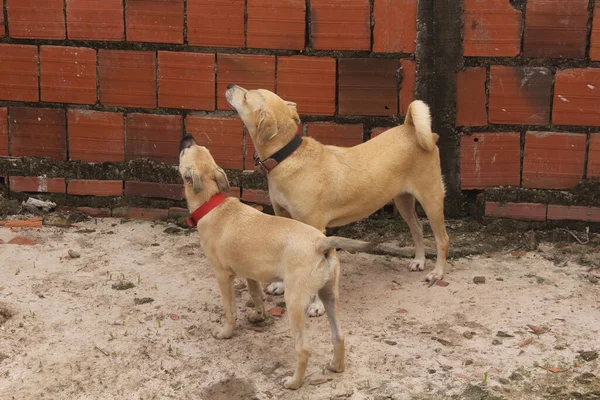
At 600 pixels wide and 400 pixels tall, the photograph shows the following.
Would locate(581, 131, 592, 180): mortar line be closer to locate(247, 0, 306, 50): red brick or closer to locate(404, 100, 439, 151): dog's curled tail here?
locate(404, 100, 439, 151): dog's curled tail

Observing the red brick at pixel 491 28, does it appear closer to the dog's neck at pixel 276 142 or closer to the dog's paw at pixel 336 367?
the dog's neck at pixel 276 142

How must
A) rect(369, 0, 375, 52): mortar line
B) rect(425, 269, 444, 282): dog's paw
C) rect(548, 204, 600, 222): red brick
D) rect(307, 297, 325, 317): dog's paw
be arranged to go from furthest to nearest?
1. rect(548, 204, 600, 222): red brick
2. rect(369, 0, 375, 52): mortar line
3. rect(425, 269, 444, 282): dog's paw
4. rect(307, 297, 325, 317): dog's paw

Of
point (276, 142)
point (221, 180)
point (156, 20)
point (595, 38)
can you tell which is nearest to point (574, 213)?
point (595, 38)

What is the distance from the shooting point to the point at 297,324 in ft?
10.7

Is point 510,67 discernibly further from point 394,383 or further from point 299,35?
point 394,383

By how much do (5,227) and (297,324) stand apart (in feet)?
9.41

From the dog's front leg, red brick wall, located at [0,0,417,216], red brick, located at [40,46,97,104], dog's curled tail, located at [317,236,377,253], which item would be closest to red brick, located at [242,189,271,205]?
red brick wall, located at [0,0,417,216]

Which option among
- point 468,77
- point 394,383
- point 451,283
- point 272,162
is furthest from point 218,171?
point 468,77

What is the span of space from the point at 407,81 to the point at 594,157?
143cm

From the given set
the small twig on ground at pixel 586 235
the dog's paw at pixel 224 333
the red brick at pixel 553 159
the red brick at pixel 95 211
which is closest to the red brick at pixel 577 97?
the red brick at pixel 553 159

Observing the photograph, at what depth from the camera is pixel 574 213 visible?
507cm

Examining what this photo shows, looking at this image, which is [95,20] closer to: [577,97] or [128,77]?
[128,77]

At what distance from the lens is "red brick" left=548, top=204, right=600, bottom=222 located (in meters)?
5.05

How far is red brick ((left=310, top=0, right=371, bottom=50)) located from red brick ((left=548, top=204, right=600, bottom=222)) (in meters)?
1.77
